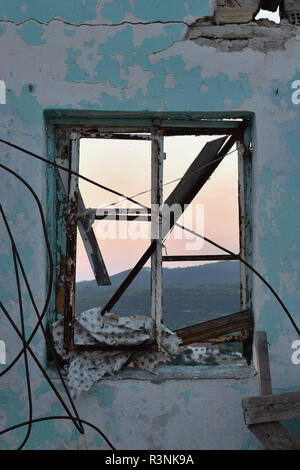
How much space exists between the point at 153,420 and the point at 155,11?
92.4 inches

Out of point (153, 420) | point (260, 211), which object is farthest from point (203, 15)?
point (153, 420)

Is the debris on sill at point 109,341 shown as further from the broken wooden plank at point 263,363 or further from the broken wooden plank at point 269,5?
the broken wooden plank at point 269,5

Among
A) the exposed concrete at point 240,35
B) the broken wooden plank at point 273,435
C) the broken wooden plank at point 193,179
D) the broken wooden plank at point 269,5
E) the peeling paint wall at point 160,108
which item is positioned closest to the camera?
the broken wooden plank at point 273,435

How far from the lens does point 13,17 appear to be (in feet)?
9.31

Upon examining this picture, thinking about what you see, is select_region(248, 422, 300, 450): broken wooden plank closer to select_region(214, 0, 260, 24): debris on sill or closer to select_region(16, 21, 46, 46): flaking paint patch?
select_region(214, 0, 260, 24): debris on sill

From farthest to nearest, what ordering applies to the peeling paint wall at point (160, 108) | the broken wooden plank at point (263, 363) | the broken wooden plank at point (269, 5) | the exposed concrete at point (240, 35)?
1. the broken wooden plank at point (269, 5)
2. the exposed concrete at point (240, 35)
3. the peeling paint wall at point (160, 108)
4. the broken wooden plank at point (263, 363)

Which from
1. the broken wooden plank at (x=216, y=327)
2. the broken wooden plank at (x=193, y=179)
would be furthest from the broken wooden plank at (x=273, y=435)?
the broken wooden plank at (x=193, y=179)

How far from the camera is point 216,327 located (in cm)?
293

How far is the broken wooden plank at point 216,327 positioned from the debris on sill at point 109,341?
8 centimetres

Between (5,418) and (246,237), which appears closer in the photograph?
(5,418)

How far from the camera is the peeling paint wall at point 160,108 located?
2.75 m

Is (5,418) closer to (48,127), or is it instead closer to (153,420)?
(153,420)

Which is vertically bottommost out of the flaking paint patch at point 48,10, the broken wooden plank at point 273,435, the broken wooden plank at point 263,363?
the broken wooden plank at point 273,435

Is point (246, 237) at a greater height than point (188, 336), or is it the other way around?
point (246, 237)
